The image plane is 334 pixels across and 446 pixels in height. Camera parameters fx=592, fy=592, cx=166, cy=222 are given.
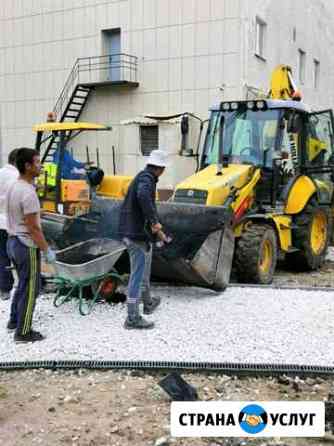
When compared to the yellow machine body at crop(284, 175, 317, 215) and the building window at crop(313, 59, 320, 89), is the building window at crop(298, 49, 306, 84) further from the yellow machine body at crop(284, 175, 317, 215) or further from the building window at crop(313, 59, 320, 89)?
the yellow machine body at crop(284, 175, 317, 215)

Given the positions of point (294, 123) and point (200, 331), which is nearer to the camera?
point (200, 331)

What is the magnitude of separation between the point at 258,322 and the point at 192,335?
0.84 metres

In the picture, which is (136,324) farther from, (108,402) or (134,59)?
(134,59)

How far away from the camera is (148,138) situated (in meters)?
17.2

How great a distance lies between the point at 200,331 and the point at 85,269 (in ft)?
4.45

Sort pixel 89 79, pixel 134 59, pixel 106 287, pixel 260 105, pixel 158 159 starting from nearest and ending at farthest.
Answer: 1. pixel 158 159
2. pixel 106 287
3. pixel 260 105
4. pixel 134 59
5. pixel 89 79

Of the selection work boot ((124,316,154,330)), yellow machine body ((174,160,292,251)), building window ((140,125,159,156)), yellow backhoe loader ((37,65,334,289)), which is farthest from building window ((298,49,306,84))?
work boot ((124,316,154,330))

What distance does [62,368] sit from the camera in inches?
201

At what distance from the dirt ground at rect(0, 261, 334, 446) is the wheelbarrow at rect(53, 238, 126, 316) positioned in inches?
54.0

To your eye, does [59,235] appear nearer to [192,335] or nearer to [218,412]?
[192,335]

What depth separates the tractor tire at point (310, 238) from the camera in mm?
9367

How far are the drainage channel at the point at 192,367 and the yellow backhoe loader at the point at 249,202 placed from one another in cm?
197

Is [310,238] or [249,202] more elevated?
[249,202]

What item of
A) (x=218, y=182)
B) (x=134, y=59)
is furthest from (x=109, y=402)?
(x=134, y=59)
